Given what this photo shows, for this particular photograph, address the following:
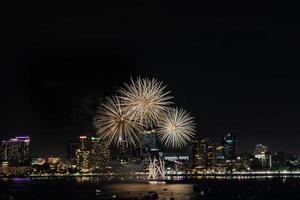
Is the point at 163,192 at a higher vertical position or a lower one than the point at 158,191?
lower

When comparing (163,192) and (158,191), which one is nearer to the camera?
(163,192)

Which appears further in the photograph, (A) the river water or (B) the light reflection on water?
(B) the light reflection on water

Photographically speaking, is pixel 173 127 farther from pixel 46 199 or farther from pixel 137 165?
pixel 137 165

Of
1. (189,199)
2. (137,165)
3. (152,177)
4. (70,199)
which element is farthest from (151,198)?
(137,165)

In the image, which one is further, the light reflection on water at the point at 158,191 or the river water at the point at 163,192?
the light reflection on water at the point at 158,191

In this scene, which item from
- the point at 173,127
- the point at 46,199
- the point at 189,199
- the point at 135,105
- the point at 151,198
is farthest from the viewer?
the point at 46,199

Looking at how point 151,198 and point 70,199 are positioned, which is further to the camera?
point 70,199

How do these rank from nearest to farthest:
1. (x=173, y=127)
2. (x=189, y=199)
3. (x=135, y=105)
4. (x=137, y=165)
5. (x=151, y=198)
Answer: (x=135, y=105) → (x=173, y=127) → (x=151, y=198) → (x=189, y=199) → (x=137, y=165)

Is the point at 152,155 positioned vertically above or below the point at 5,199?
above

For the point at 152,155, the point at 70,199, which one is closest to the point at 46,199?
the point at 70,199
